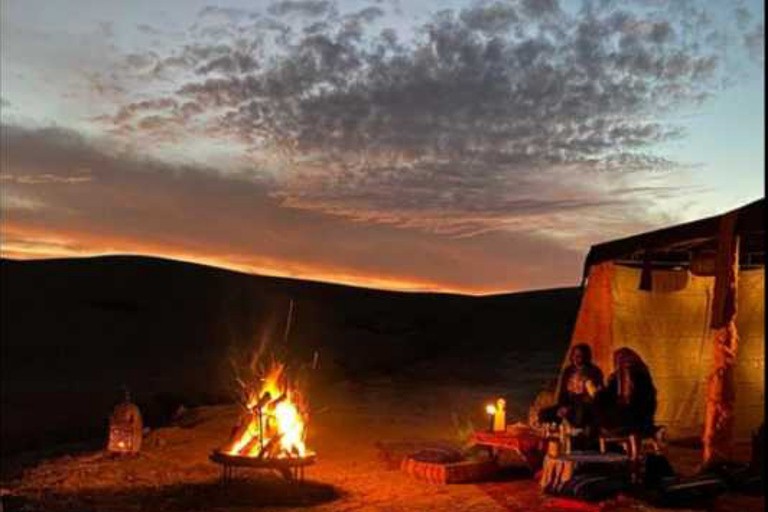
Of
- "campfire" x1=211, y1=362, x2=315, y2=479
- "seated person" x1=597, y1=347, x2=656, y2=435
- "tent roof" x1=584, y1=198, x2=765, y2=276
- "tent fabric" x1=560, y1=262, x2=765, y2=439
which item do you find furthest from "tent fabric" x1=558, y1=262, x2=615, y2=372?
"campfire" x1=211, y1=362, x2=315, y2=479

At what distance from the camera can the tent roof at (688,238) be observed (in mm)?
10641

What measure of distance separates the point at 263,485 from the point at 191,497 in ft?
2.72

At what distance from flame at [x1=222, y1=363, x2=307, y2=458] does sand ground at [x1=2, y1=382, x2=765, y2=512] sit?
0.40 metres

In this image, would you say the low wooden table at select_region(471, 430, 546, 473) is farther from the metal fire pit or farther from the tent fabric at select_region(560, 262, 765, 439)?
the tent fabric at select_region(560, 262, 765, 439)

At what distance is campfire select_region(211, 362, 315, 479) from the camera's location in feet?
35.3

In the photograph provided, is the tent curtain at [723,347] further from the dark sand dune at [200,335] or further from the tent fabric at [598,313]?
the dark sand dune at [200,335]

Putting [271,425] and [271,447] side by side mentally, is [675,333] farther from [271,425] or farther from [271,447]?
[271,447]

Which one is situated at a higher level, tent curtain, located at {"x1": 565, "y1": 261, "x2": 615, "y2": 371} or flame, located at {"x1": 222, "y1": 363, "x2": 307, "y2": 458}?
tent curtain, located at {"x1": 565, "y1": 261, "x2": 615, "y2": 371}

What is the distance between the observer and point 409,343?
3578 centimetres

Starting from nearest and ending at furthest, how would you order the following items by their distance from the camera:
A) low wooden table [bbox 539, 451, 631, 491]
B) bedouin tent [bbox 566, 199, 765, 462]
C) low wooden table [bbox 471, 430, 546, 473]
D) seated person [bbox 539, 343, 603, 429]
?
1. low wooden table [bbox 539, 451, 631, 491]
2. seated person [bbox 539, 343, 603, 429]
3. low wooden table [bbox 471, 430, 546, 473]
4. bedouin tent [bbox 566, 199, 765, 462]

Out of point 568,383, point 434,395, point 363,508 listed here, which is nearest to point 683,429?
point 568,383

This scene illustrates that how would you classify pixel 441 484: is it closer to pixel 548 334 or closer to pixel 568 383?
pixel 568 383

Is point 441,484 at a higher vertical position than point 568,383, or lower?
lower

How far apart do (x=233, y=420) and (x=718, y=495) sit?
9.49 metres
